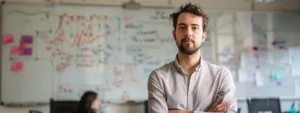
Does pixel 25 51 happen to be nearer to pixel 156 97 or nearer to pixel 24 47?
pixel 24 47

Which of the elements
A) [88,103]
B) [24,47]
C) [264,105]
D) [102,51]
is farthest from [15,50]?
[264,105]

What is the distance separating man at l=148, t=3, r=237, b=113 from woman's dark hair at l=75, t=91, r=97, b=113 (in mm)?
1871

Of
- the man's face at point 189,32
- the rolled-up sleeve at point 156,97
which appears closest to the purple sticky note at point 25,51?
the rolled-up sleeve at point 156,97

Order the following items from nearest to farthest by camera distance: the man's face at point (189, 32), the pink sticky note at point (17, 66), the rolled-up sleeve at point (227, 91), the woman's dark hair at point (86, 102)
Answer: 1. the man's face at point (189, 32)
2. the rolled-up sleeve at point (227, 91)
3. the woman's dark hair at point (86, 102)
4. the pink sticky note at point (17, 66)

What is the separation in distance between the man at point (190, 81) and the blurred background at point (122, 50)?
2.25 metres

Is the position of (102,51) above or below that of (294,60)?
above

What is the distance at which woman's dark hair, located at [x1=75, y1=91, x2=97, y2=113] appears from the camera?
3600 mm

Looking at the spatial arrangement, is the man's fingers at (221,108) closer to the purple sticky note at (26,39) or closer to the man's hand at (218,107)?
the man's hand at (218,107)

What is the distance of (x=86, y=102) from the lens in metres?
3.66

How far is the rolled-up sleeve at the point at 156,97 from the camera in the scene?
179 cm

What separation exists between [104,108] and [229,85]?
2.46m

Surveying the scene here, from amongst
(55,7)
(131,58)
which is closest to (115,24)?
(131,58)

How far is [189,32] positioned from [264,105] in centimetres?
279

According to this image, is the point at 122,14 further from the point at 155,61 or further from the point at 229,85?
the point at 229,85
